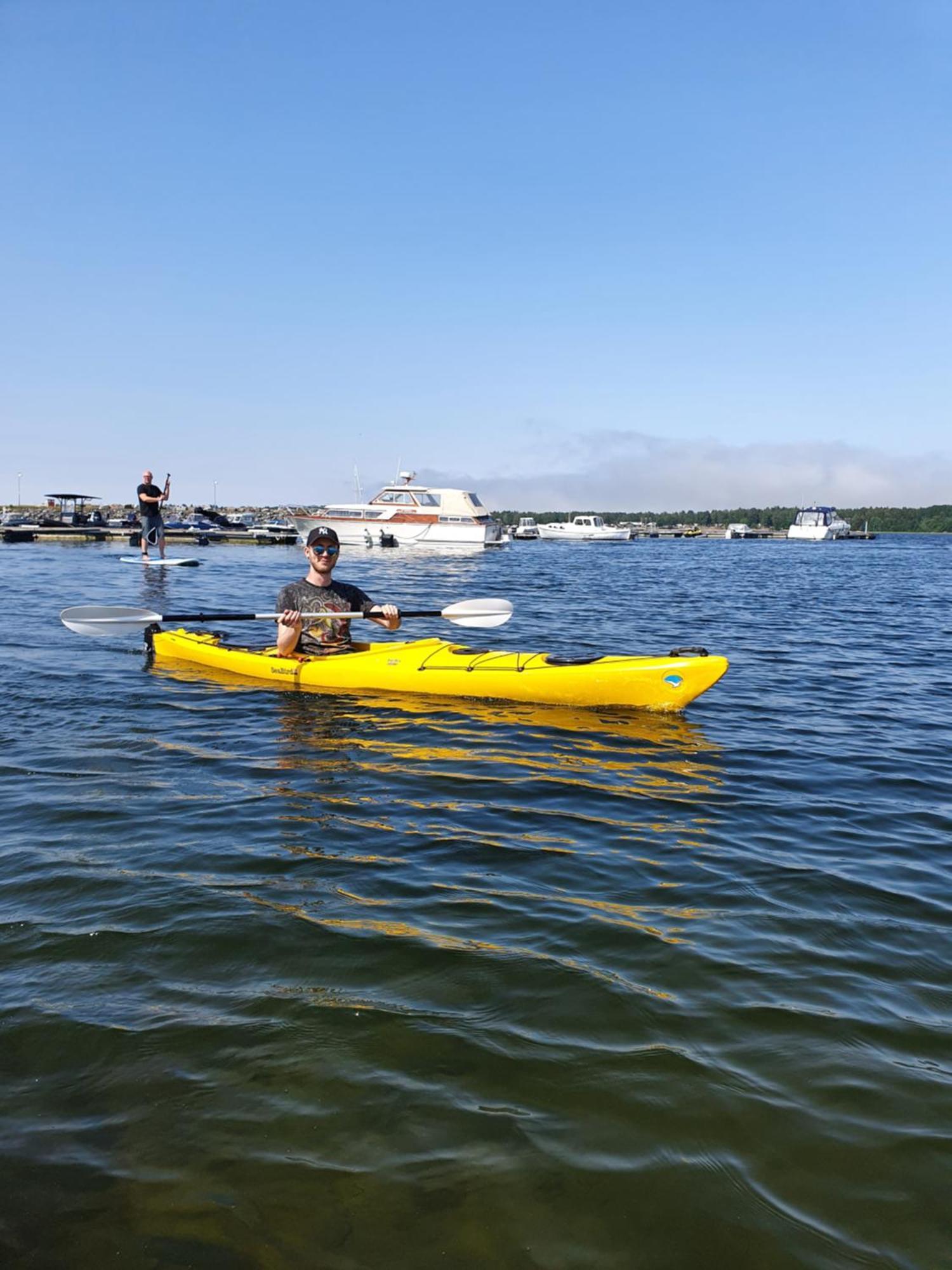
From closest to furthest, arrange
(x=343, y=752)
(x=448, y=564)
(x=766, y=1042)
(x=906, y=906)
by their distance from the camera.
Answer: (x=766, y=1042) → (x=906, y=906) → (x=343, y=752) → (x=448, y=564)

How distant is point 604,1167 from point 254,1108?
3.73ft

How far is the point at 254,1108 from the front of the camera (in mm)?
2832

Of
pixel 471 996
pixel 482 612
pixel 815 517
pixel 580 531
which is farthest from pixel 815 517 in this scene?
pixel 471 996

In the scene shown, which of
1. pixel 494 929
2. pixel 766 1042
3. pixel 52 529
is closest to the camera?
pixel 766 1042

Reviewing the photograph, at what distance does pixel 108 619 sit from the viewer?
1016 cm

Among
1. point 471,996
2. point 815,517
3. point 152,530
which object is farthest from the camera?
point 815,517

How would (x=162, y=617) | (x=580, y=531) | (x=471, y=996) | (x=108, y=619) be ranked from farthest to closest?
1. (x=580, y=531)
2. (x=108, y=619)
3. (x=162, y=617)
4. (x=471, y=996)

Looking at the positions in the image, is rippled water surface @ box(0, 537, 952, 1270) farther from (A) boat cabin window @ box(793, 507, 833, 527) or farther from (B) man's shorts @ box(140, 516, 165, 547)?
(A) boat cabin window @ box(793, 507, 833, 527)

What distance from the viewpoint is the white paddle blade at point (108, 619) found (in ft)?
32.8

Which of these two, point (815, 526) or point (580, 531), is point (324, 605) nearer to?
point (580, 531)

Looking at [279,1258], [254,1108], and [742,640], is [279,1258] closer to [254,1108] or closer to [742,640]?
[254,1108]

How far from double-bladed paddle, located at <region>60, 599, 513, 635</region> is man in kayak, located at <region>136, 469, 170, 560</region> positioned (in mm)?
12654

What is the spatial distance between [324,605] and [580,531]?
7110cm

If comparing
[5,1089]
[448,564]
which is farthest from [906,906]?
[448,564]
